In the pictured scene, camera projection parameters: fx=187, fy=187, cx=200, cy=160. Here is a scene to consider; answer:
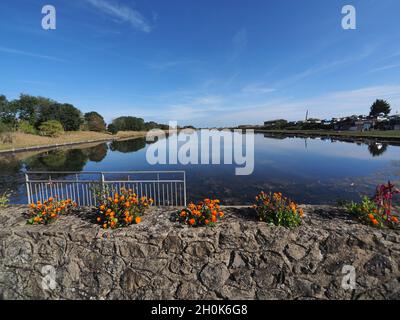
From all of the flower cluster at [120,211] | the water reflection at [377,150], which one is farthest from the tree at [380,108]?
the flower cluster at [120,211]

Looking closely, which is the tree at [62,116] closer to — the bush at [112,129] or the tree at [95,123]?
the tree at [95,123]

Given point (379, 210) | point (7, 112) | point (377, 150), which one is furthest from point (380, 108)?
point (7, 112)

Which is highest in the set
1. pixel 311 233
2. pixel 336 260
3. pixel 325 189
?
pixel 311 233

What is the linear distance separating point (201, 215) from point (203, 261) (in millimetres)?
684

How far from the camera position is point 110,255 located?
2914mm

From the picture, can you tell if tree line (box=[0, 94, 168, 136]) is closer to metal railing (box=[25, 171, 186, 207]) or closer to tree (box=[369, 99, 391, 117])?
metal railing (box=[25, 171, 186, 207])

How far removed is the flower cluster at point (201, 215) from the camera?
9.91 ft

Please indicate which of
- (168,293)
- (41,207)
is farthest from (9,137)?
(168,293)

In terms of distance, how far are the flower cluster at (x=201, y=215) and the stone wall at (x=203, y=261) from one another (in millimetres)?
137

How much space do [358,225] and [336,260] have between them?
26.2 inches

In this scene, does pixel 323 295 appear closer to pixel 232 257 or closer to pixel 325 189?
pixel 232 257

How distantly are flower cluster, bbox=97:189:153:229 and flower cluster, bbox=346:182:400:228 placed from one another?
3.69 meters

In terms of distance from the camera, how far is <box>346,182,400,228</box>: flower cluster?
289 centimetres

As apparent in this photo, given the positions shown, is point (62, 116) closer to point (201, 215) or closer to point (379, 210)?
point (201, 215)
